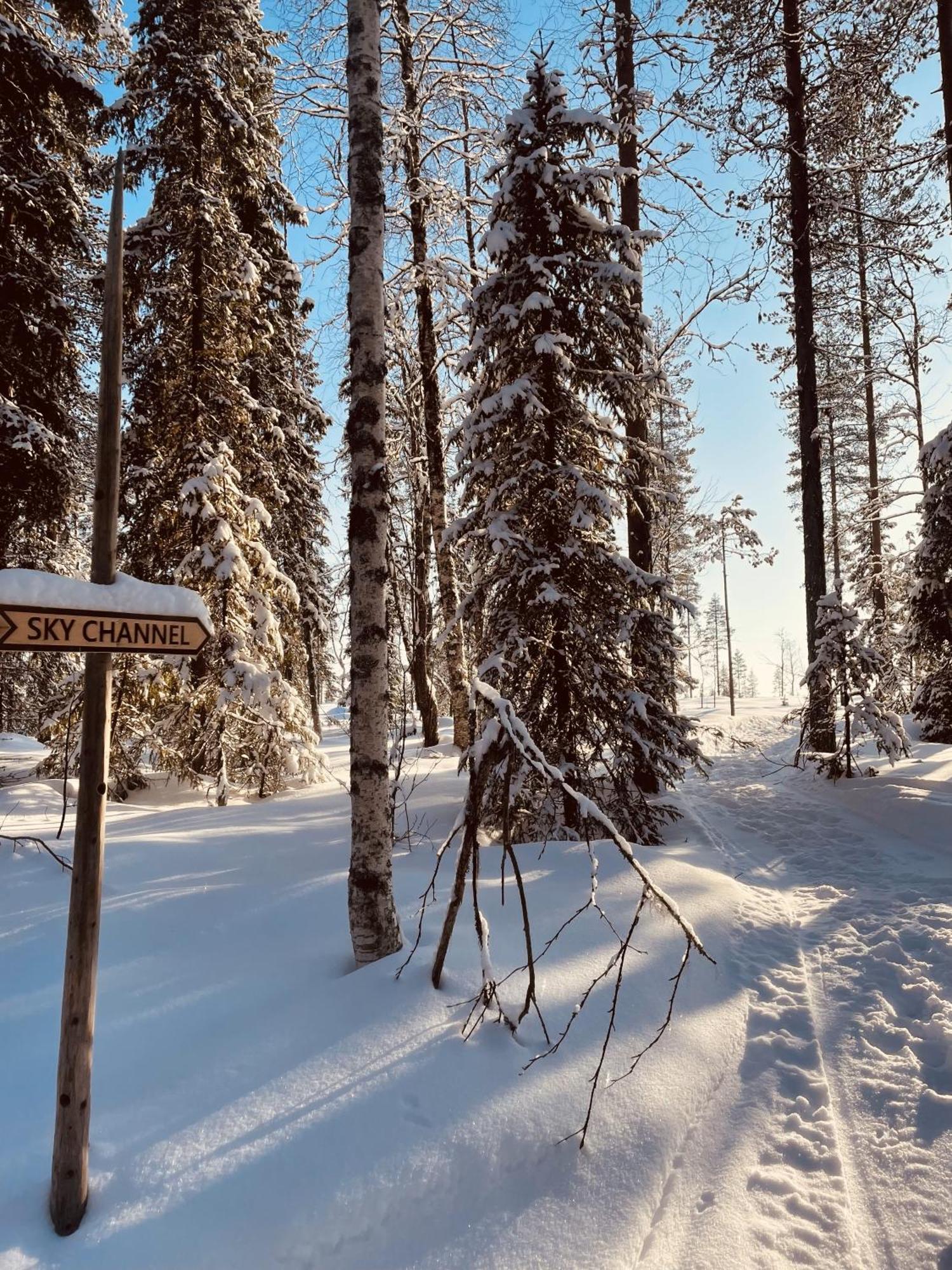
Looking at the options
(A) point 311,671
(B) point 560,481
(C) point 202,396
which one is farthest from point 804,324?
(A) point 311,671

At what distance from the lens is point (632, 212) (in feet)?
31.9

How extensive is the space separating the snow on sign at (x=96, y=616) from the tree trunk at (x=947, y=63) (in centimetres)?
1162

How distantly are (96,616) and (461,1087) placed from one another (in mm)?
2727

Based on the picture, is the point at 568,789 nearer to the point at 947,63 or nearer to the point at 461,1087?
the point at 461,1087

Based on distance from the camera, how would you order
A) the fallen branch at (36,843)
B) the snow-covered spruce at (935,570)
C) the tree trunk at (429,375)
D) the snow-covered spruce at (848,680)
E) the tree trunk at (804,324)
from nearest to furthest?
the fallen branch at (36,843)
the snow-covered spruce at (935,570)
the snow-covered spruce at (848,680)
the tree trunk at (429,375)
the tree trunk at (804,324)

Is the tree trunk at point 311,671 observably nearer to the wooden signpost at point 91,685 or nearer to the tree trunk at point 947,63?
the wooden signpost at point 91,685

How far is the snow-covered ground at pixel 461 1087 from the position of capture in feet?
8.23

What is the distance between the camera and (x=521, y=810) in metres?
7.08

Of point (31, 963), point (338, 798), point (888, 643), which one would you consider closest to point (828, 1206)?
point (31, 963)

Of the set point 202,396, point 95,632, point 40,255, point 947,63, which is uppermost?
point 947,63

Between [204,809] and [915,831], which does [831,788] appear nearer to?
[915,831]

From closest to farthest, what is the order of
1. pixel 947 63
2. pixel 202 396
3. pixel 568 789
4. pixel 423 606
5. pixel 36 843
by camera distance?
pixel 568 789
pixel 36 843
pixel 947 63
pixel 202 396
pixel 423 606

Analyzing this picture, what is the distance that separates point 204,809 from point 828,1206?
7.32 meters

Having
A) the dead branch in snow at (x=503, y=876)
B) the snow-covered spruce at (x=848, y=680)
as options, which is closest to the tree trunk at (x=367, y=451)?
the dead branch in snow at (x=503, y=876)
